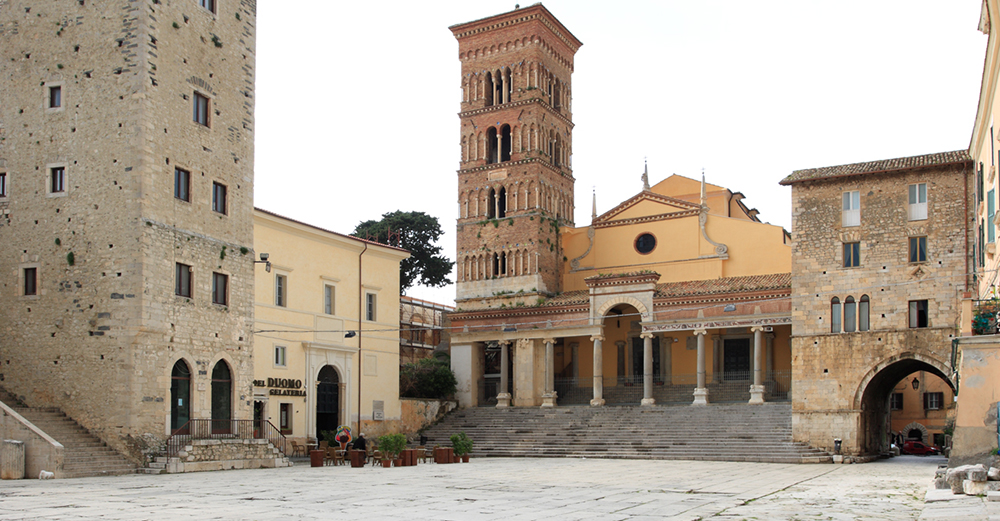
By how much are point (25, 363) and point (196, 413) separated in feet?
14.9

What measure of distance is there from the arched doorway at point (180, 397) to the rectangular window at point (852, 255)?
21.9m

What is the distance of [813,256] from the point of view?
113 ft

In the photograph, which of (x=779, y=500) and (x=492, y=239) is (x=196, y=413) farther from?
(x=492, y=239)

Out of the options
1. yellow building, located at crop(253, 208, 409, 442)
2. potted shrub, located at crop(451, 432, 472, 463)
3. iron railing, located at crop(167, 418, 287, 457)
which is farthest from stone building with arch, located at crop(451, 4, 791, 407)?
iron railing, located at crop(167, 418, 287, 457)

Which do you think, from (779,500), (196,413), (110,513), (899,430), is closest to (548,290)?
(899,430)

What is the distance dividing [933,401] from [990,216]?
91.7 feet

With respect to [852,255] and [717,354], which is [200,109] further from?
[717,354]

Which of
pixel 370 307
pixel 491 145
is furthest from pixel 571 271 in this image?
pixel 370 307

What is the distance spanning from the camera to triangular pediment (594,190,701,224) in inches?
1849

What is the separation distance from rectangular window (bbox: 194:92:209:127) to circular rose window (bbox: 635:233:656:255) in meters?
24.8

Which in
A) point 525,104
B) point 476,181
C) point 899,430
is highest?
point 525,104

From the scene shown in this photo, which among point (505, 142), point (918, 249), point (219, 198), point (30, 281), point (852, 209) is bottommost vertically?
point (30, 281)

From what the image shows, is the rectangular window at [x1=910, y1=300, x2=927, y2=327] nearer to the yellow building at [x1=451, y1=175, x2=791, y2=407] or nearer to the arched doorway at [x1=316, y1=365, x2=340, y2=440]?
the yellow building at [x1=451, y1=175, x2=791, y2=407]

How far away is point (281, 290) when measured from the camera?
34.9 meters
